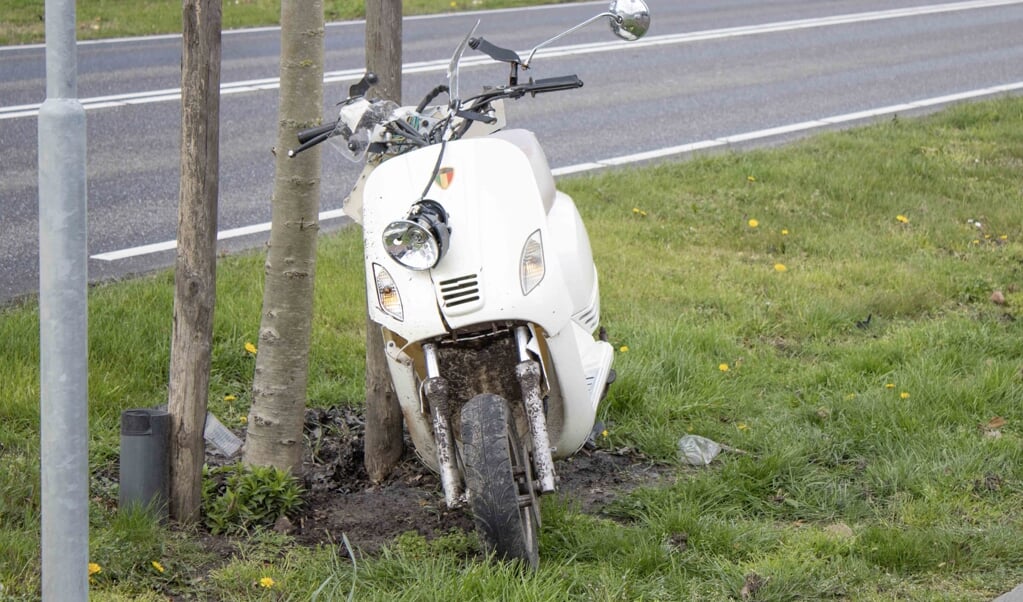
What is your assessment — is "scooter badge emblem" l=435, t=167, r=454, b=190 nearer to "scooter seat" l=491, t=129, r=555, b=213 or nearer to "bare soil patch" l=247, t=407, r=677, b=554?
"scooter seat" l=491, t=129, r=555, b=213

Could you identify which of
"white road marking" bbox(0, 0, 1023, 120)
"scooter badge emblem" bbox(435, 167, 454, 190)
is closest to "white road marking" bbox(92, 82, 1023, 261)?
"white road marking" bbox(0, 0, 1023, 120)

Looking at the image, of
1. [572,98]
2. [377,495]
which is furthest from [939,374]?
[572,98]

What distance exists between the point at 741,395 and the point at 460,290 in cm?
194

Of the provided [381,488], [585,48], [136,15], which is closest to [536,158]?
[381,488]

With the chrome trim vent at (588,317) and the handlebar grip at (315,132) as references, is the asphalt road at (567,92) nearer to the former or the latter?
the handlebar grip at (315,132)

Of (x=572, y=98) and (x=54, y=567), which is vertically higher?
(x=572, y=98)

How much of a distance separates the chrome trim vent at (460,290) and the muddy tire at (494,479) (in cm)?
25

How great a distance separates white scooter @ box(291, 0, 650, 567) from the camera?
3.27 m

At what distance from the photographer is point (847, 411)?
4664 mm

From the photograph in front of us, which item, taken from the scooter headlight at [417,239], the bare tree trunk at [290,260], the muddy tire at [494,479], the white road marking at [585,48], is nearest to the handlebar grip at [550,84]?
the scooter headlight at [417,239]

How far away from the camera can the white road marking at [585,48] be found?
10.4m

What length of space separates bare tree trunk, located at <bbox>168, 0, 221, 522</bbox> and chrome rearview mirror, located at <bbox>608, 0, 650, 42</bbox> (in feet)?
3.67

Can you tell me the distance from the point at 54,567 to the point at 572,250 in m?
1.81

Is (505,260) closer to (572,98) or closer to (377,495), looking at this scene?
(377,495)
